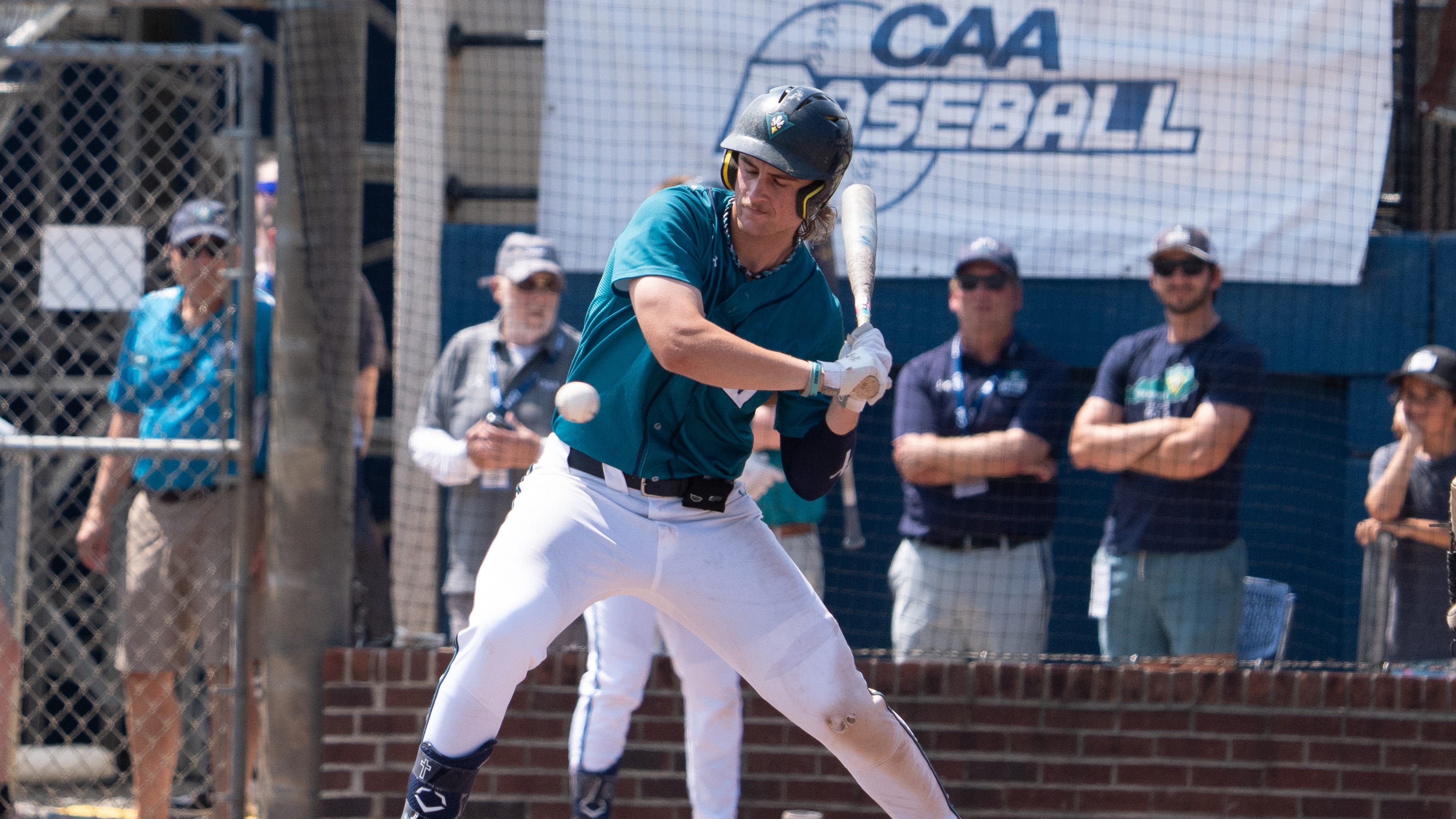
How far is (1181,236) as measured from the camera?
16.6ft

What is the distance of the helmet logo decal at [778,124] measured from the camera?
304 centimetres

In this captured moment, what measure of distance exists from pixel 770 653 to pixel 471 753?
26.4 inches

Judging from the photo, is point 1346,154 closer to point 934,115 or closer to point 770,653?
point 934,115

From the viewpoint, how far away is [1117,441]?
4.92 metres

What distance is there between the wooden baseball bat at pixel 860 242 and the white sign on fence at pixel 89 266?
82.5 inches

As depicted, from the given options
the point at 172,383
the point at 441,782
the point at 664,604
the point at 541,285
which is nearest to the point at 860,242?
the point at 664,604

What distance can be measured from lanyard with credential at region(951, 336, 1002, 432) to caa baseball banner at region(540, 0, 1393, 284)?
113cm

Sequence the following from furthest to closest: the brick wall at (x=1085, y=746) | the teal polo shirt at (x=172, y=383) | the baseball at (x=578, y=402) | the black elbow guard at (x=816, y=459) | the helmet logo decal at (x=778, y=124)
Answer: the teal polo shirt at (x=172, y=383) < the brick wall at (x=1085, y=746) < the black elbow guard at (x=816, y=459) < the helmet logo decal at (x=778, y=124) < the baseball at (x=578, y=402)

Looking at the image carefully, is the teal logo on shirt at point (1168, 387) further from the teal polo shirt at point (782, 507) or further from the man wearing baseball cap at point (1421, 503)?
the teal polo shirt at point (782, 507)

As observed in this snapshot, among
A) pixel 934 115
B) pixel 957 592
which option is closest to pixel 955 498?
pixel 957 592

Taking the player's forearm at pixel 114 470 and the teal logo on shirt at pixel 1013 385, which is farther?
the teal logo on shirt at pixel 1013 385

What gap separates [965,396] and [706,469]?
6.68ft

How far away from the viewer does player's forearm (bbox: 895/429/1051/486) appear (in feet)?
16.1

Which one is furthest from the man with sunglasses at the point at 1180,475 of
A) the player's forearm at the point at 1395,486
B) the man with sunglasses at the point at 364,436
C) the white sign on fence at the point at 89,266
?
the white sign on fence at the point at 89,266
